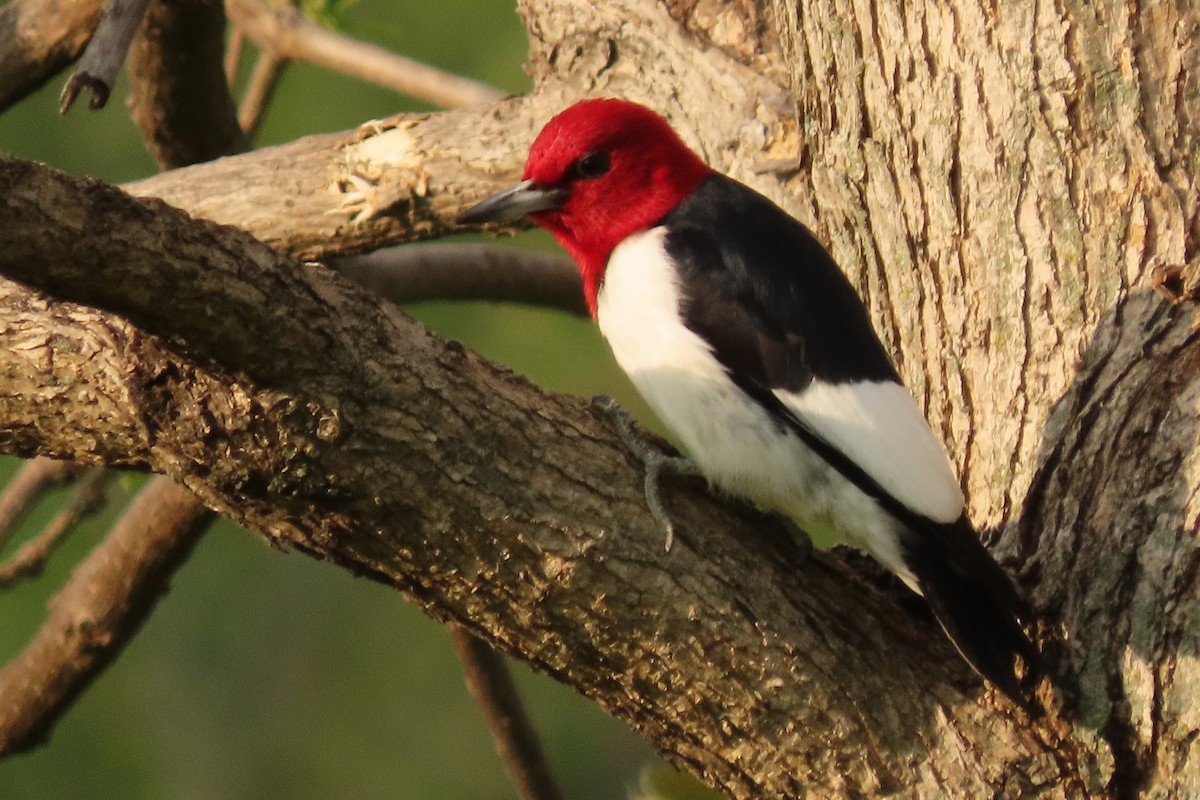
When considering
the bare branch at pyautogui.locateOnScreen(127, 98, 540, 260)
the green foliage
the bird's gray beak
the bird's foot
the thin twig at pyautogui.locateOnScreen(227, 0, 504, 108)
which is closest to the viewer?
the bird's foot

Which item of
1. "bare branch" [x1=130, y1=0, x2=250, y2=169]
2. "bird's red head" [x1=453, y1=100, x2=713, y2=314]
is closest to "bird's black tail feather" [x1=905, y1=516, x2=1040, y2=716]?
"bird's red head" [x1=453, y1=100, x2=713, y2=314]

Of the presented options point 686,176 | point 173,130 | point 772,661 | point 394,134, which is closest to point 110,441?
point 772,661

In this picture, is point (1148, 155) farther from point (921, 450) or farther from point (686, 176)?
point (686, 176)

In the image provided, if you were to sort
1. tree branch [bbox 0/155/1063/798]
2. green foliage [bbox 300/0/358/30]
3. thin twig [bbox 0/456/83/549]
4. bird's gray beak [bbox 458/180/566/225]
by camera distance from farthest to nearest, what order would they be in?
1. green foliage [bbox 300/0/358/30]
2. thin twig [bbox 0/456/83/549]
3. bird's gray beak [bbox 458/180/566/225]
4. tree branch [bbox 0/155/1063/798]

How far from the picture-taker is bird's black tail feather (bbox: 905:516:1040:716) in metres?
2.58

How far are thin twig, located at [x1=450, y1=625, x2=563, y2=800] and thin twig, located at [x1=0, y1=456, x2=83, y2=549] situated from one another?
44.2 inches

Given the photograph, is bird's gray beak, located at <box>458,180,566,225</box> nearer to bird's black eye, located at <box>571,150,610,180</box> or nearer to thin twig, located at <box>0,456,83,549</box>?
bird's black eye, located at <box>571,150,610,180</box>

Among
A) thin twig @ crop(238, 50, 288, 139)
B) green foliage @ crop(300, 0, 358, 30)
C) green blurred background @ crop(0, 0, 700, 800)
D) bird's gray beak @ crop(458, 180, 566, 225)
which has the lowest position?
green blurred background @ crop(0, 0, 700, 800)

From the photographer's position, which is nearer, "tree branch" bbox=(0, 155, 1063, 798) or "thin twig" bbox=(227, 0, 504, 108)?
"tree branch" bbox=(0, 155, 1063, 798)

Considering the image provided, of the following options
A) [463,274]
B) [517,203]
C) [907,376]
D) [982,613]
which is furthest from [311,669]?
[982,613]

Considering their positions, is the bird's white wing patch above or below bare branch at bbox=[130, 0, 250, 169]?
above

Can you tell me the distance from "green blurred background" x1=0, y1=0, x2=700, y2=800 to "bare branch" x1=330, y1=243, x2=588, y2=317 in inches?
84.2

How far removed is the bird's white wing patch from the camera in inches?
110

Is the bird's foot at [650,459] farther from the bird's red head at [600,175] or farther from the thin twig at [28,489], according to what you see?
the thin twig at [28,489]
